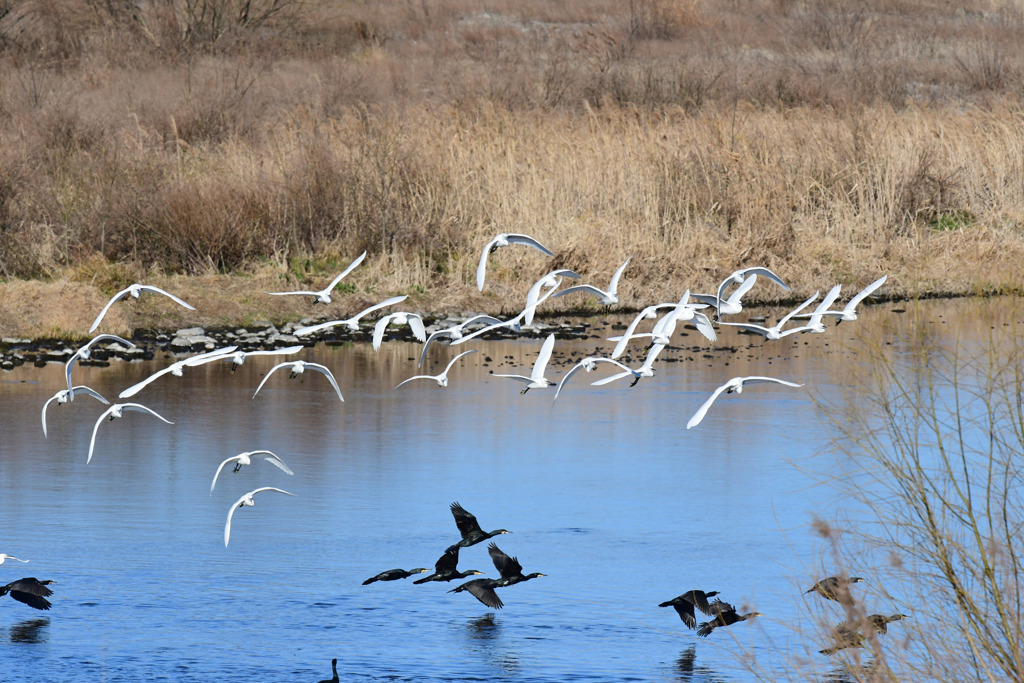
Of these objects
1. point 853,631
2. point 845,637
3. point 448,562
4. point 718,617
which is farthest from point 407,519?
point 853,631

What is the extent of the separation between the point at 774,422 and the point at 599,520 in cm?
366

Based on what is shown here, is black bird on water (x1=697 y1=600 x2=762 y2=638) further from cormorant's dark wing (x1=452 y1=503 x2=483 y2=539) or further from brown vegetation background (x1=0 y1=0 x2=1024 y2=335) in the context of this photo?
brown vegetation background (x1=0 y1=0 x2=1024 y2=335)

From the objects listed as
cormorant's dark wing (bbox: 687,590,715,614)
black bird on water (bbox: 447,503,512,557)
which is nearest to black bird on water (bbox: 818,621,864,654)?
cormorant's dark wing (bbox: 687,590,715,614)

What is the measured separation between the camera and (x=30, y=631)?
7180mm

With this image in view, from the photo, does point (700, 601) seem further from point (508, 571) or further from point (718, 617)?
point (508, 571)

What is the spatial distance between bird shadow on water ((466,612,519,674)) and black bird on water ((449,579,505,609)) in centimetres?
8

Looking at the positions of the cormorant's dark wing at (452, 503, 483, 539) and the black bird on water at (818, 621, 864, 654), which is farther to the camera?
the cormorant's dark wing at (452, 503, 483, 539)

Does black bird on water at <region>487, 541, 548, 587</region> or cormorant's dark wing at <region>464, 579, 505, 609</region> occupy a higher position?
black bird on water at <region>487, 541, 548, 587</region>

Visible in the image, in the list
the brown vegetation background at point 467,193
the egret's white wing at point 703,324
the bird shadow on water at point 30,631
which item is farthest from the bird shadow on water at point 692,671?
the brown vegetation background at point 467,193

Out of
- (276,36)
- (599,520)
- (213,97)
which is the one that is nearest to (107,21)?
(276,36)

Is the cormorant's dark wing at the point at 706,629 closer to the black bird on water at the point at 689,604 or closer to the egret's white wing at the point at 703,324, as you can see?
→ the black bird on water at the point at 689,604

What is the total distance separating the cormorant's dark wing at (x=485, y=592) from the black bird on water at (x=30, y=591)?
214cm

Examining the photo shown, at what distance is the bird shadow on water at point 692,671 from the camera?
21.4 ft

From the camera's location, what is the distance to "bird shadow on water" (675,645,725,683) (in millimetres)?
6508
